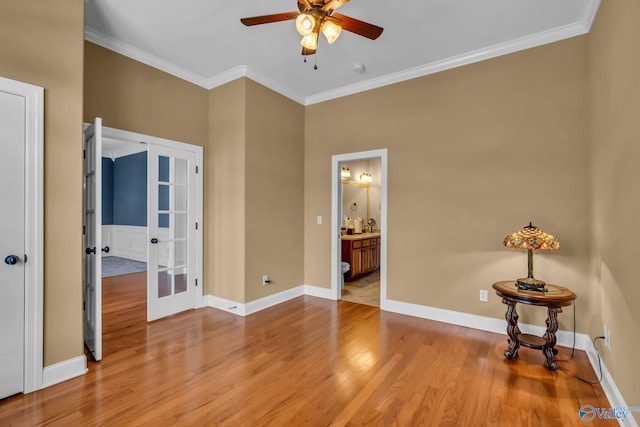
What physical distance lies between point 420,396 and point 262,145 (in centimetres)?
328

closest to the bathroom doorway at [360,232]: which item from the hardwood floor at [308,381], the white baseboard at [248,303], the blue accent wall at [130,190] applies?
the white baseboard at [248,303]

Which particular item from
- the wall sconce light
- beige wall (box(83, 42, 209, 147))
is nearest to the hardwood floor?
beige wall (box(83, 42, 209, 147))

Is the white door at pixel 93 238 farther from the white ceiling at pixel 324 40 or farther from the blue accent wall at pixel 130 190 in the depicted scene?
the blue accent wall at pixel 130 190

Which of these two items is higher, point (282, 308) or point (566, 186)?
point (566, 186)

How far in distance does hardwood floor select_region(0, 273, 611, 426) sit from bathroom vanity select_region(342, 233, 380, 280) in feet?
6.89

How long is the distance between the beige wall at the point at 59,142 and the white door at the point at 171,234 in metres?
1.16

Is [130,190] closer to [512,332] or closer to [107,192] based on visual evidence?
[107,192]

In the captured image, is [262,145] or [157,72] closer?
[157,72]

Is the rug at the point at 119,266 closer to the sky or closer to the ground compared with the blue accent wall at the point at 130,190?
closer to the ground

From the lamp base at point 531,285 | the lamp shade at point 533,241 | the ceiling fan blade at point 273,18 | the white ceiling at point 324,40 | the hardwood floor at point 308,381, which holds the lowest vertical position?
the hardwood floor at point 308,381

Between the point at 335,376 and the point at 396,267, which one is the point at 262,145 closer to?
the point at 396,267

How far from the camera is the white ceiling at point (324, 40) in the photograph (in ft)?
8.75

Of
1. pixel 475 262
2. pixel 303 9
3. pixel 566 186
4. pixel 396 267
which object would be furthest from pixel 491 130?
pixel 303 9

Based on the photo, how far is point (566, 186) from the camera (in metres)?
2.96
